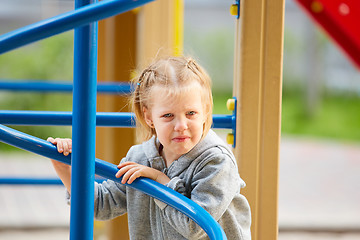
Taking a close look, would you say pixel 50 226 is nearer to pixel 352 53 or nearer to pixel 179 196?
pixel 352 53

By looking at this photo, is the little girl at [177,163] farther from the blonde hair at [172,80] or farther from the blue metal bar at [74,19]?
the blue metal bar at [74,19]

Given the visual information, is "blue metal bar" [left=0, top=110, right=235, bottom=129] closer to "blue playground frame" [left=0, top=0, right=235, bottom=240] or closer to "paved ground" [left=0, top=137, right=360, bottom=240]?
"blue playground frame" [left=0, top=0, right=235, bottom=240]

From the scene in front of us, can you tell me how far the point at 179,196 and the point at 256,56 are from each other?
0.48 m

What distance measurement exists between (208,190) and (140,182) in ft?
0.47

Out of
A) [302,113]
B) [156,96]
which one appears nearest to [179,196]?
[156,96]

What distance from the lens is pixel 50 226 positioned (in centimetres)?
348

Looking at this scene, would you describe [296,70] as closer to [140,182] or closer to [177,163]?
[177,163]

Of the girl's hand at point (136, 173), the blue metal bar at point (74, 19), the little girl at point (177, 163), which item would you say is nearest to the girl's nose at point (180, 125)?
the little girl at point (177, 163)

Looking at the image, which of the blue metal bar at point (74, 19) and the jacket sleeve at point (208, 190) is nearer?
the blue metal bar at point (74, 19)

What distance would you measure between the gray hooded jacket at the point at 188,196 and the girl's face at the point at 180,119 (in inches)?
1.9

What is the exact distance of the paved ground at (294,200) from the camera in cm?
348

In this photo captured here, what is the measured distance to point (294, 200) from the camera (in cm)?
467

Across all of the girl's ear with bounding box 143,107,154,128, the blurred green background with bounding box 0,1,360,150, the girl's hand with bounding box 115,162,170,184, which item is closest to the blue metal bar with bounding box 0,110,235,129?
the girl's ear with bounding box 143,107,154,128

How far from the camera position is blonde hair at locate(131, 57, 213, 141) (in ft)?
3.63
